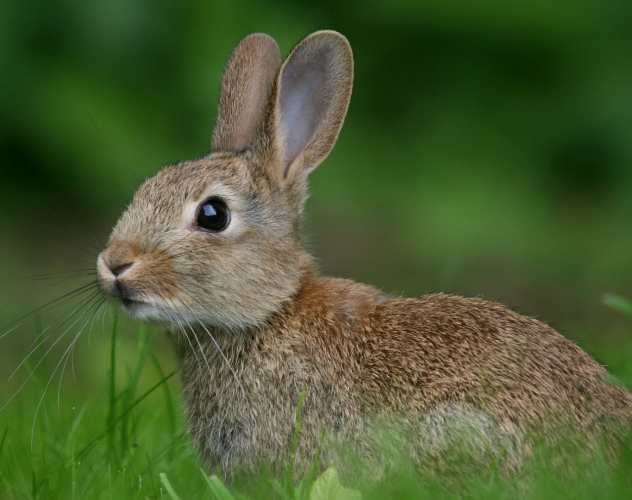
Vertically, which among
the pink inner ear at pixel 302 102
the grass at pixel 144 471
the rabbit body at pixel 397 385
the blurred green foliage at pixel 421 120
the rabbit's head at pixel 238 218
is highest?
the blurred green foliage at pixel 421 120

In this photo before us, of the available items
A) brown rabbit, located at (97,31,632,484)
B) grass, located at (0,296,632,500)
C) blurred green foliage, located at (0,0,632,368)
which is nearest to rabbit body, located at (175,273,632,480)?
brown rabbit, located at (97,31,632,484)

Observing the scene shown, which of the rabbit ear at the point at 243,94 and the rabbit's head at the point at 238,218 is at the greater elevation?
the rabbit ear at the point at 243,94

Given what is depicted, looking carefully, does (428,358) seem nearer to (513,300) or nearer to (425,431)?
(425,431)

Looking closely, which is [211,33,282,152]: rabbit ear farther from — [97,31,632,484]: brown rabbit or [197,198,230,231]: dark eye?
[197,198,230,231]: dark eye

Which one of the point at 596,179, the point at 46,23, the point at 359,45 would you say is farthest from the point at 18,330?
the point at 596,179

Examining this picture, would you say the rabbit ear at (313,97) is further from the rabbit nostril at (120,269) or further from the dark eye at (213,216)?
the rabbit nostril at (120,269)

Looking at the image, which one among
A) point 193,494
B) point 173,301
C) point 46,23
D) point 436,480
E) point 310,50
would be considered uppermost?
point 46,23

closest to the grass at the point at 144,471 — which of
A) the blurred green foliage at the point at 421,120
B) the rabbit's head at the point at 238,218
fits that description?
the rabbit's head at the point at 238,218
